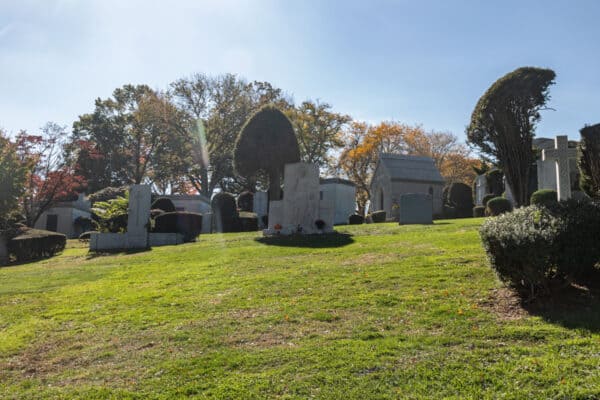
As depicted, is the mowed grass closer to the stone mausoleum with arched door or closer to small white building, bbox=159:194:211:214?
the stone mausoleum with arched door

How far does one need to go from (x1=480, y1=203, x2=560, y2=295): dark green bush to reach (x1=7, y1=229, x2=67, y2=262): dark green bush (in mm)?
16493

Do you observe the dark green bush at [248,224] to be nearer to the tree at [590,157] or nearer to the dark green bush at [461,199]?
the dark green bush at [461,199]

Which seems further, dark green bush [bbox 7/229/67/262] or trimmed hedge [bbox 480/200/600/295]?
dark green bush [bbox 7/229/67/262]

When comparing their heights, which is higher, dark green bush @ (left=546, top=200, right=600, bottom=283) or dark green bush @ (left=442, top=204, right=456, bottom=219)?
dark green bush @ (left=442, top=204, right=456, bottom=219)

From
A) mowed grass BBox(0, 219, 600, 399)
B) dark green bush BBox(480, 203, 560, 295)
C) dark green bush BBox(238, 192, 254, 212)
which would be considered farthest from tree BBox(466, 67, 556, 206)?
dark green bush BBox(238, 192, 254, 212)

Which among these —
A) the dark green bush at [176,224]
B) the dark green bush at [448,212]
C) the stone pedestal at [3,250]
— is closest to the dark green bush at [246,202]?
the dark green bush at [448,212]

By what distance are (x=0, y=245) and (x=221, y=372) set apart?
15639 millimetres

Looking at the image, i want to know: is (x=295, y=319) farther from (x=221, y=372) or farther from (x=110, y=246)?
(x=110, y=246)

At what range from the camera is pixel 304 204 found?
54.1 ft

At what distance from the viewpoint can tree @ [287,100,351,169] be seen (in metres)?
42.6

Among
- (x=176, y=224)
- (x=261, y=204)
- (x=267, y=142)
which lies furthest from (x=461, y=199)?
(x=176, y=224)

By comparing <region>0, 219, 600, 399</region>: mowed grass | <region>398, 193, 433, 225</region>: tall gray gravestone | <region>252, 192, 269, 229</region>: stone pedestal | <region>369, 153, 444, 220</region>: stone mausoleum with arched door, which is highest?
<region>369, 153, 444, 220</region>: stone mausoleum with arched door

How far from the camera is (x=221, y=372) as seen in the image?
14.5ft

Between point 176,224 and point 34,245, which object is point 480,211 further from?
point 34,245
